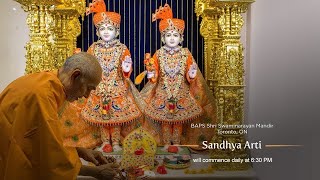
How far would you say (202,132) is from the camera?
5.46 meters

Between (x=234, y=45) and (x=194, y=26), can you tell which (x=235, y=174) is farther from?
(x=194, y=26)

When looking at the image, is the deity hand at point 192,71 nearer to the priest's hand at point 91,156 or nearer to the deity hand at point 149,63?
the deity hand at point 149,63

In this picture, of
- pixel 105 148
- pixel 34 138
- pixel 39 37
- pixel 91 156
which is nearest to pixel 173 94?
pixel 105 148

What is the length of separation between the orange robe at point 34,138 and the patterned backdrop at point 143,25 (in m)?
3.35

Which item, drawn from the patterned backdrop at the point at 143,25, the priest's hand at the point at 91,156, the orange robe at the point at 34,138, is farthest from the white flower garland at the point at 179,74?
the orange robe at the point at 34,138

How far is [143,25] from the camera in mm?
6184

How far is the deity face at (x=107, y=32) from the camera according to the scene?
18.4 feet

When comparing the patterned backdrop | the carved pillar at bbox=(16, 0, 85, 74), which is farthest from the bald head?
the patterned backdrop

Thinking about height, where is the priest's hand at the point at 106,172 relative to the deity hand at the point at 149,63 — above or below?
below

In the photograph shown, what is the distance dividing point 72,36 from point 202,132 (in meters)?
2.14

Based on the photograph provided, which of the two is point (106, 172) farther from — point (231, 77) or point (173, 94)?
point (173, 94)

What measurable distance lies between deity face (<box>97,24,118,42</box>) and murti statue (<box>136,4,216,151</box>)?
503 mm

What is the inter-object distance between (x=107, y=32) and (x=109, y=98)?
31.2 inches

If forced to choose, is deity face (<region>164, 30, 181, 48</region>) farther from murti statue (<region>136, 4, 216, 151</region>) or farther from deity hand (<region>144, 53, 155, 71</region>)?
deity hand (<region>144, 53, 155, 71</region>)
